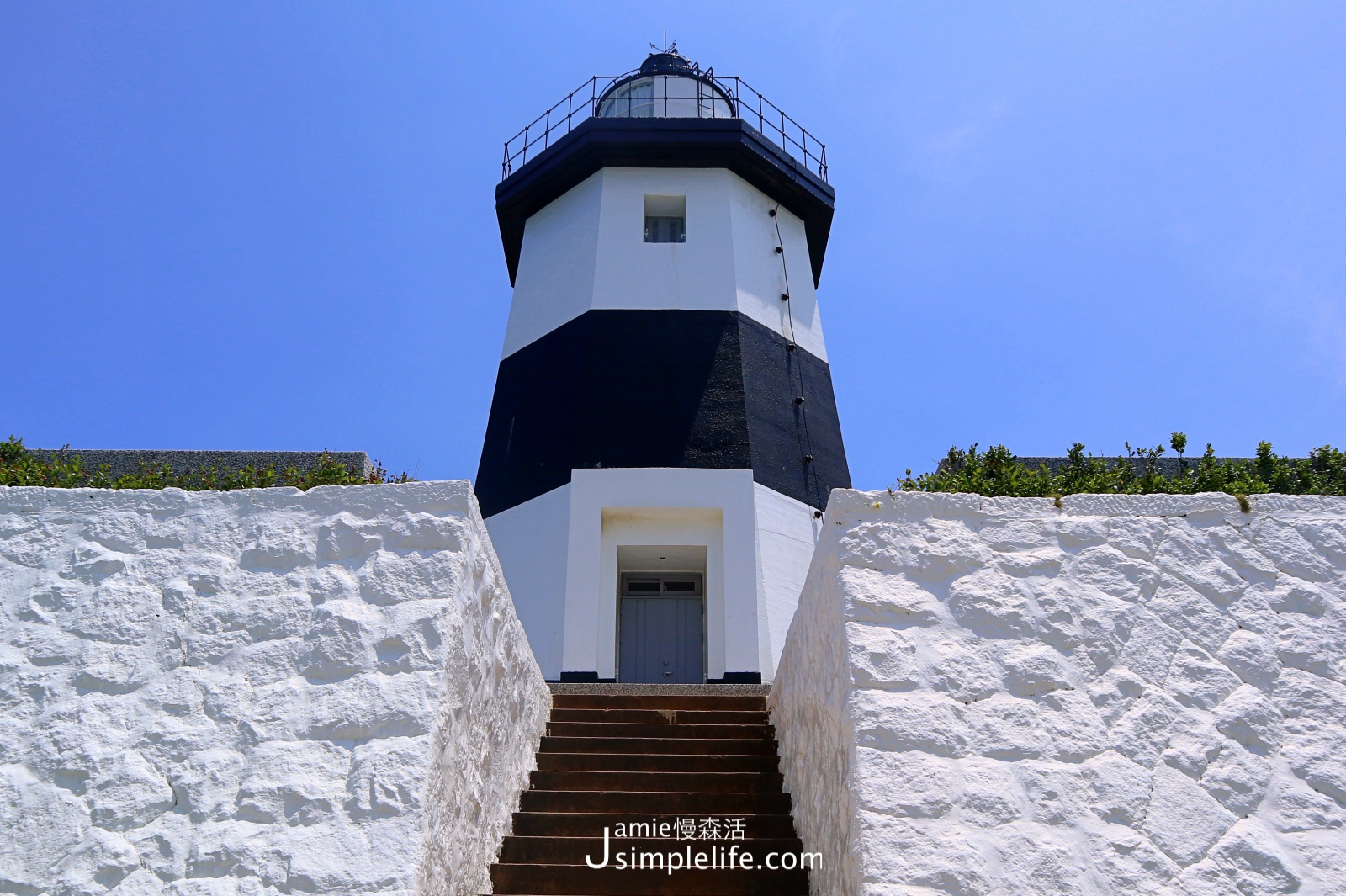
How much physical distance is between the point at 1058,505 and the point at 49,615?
4.86 m

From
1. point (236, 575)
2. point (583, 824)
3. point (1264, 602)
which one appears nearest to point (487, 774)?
point (583, 824)

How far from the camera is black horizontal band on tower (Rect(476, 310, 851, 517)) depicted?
11.7 metres

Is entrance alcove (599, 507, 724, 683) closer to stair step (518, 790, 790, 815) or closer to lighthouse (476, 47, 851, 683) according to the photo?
lighthouse (476, 47, 851, 683)

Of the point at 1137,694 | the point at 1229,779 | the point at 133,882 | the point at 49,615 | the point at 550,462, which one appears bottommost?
the point at 133,882

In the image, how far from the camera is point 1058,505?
5082 mm

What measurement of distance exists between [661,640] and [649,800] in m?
5.87

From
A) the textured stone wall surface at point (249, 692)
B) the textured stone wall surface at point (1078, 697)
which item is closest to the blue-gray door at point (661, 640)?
the textured stone wall surface at point (249, 692)

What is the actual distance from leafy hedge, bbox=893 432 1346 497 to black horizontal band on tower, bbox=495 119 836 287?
18.8 feet

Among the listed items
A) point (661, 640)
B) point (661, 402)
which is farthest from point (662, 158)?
point (661, 640)

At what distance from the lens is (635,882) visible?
5188 mm

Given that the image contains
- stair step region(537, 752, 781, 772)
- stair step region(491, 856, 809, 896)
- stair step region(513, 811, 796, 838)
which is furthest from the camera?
stair step region(537, 752, 781, 772)

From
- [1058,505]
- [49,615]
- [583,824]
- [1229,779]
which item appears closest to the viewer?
[1229,779]

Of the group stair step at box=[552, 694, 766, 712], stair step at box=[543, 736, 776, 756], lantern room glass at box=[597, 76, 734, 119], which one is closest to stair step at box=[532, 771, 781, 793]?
stair step at box=[543, 736, 776, 756]

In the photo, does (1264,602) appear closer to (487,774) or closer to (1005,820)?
(1005,820)
